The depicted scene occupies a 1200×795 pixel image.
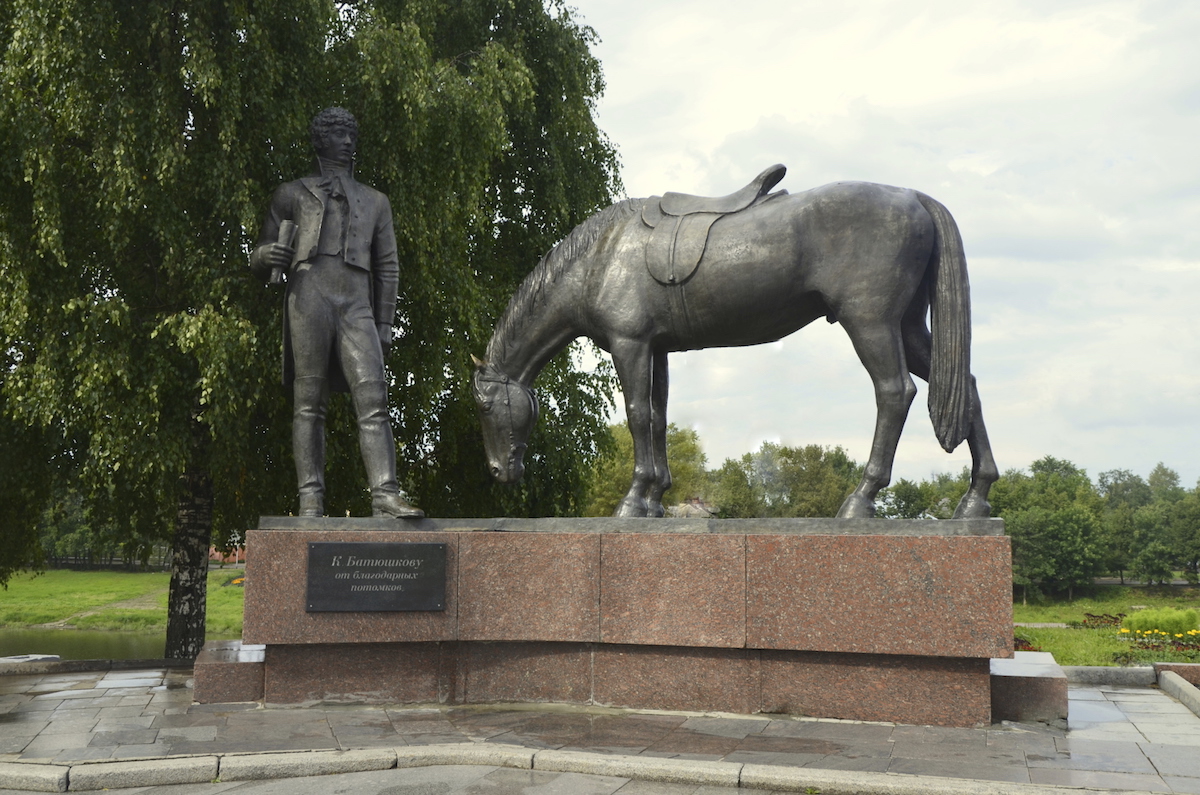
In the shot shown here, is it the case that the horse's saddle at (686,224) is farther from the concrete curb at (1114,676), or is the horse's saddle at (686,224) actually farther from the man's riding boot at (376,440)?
the concrete curb at (1114,676)

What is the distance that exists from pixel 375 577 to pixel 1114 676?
6149 mm

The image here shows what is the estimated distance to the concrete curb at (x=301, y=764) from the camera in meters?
5.17

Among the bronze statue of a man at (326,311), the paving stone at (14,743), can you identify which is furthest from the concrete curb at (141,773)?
the bronze statue of a man at (326,311)

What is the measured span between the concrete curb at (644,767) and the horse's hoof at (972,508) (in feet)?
8.47

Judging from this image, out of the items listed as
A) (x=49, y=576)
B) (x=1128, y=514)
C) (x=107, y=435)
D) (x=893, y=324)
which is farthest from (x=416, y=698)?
(x=1128, y=514)

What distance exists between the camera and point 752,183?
7398 mm

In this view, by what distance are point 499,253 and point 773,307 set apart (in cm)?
1118

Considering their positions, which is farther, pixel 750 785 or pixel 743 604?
pixel 743 604

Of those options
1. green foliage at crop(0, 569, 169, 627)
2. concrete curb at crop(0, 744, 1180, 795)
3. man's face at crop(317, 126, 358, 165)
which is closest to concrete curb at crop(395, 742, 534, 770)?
concrete curb at crop(0, 744, 1180, 795)

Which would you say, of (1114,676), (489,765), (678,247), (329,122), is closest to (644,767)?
(489,765)

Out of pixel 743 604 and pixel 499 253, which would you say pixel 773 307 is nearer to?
pixel 743 604

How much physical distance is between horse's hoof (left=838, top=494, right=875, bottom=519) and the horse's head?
2.34 metres

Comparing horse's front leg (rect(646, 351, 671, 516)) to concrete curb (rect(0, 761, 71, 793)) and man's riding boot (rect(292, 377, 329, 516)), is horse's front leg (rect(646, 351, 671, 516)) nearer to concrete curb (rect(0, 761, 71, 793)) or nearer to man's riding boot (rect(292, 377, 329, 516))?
man's riding boot (rect(292, 377, 329, 516))

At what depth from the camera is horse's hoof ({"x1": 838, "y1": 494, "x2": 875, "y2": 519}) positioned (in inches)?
265
